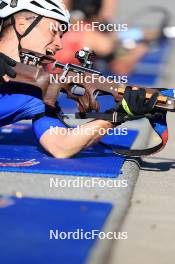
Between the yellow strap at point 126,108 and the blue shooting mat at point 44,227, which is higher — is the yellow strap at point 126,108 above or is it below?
above

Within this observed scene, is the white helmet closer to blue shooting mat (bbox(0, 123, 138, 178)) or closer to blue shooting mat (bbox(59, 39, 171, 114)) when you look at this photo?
blue shooting mat (bbox(0, 123, 138, 178))

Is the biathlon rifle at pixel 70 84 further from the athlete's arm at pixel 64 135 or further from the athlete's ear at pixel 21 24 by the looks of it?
the athlete's ear at pixel 21 24

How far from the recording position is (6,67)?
5.70 metres

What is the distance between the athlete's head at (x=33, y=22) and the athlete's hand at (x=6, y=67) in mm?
351

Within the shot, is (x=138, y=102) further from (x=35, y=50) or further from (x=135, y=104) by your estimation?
(x=35, y=50)

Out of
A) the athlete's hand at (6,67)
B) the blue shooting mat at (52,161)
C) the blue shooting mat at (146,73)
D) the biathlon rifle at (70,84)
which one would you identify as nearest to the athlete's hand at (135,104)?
the biathlon rifle at (70,84)

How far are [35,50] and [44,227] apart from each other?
6.41 feet

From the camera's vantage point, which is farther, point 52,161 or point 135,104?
point 52,161

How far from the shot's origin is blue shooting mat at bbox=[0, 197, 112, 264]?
13.2 feet

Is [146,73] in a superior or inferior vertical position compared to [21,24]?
inferior

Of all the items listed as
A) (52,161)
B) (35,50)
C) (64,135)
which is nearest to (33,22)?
(35,50)

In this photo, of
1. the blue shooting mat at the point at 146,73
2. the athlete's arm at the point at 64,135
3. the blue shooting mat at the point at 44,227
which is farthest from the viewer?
the blue shooting mat at the point at 146,73

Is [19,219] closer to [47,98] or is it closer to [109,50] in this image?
[47,98]

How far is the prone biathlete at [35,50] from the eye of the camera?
581 cm
